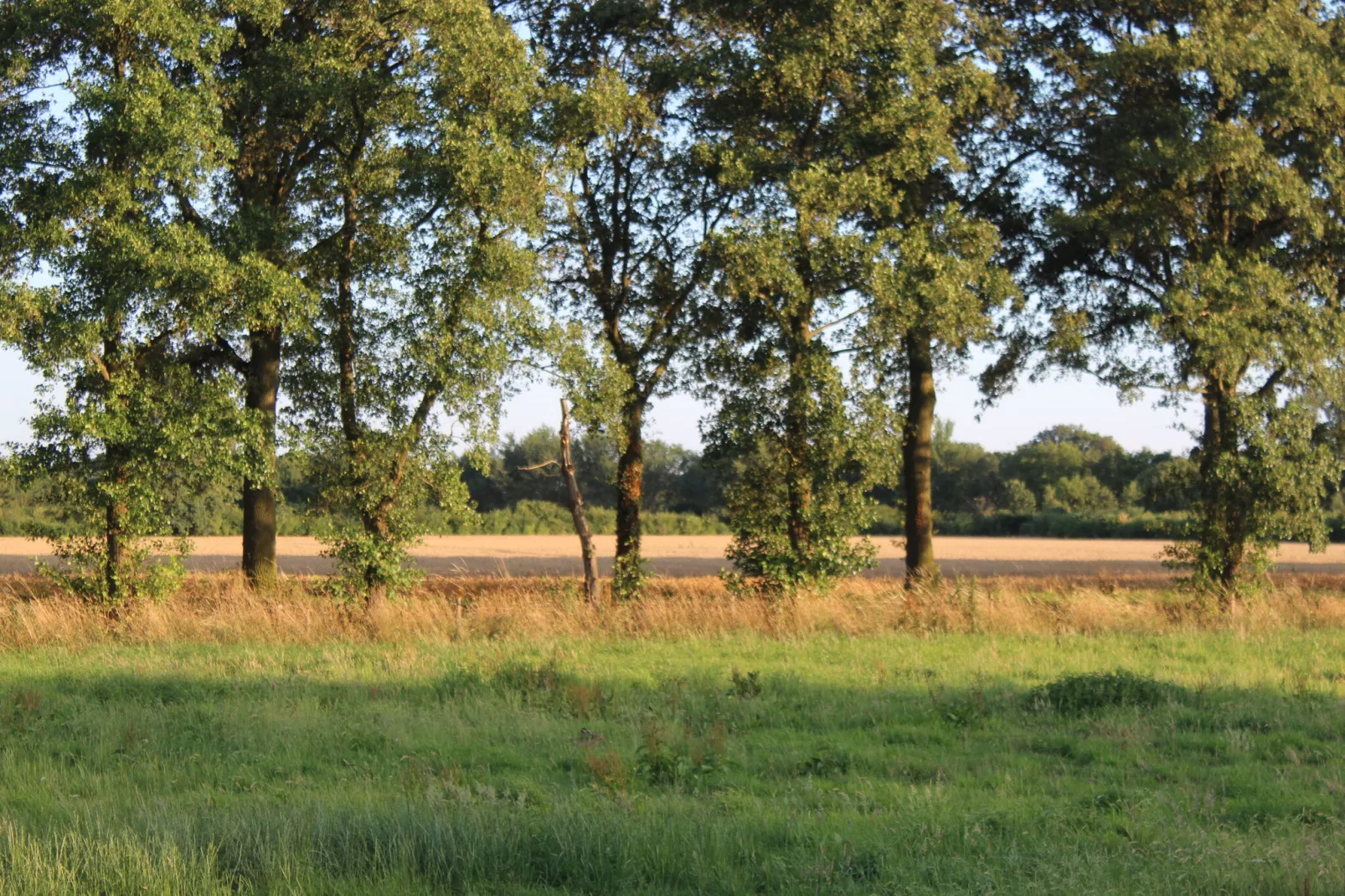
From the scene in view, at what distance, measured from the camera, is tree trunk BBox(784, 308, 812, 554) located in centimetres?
1891

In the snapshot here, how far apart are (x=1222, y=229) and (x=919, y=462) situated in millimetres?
6802

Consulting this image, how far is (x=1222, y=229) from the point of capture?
68.2 ft

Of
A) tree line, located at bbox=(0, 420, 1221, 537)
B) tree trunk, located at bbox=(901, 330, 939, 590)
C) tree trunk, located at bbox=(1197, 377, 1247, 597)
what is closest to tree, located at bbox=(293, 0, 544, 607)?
tree trunk, located at bbox=(901, 330, 939, 590)

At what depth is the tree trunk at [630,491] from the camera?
21.0m

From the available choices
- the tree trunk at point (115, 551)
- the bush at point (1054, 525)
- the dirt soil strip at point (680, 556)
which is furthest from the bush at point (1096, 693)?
the bush at point (1054, 525)

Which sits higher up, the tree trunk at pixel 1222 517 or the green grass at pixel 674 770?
the tree trunk at pixel 1222 517

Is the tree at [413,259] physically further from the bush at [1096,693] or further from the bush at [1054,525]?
the bush at [1054,525]

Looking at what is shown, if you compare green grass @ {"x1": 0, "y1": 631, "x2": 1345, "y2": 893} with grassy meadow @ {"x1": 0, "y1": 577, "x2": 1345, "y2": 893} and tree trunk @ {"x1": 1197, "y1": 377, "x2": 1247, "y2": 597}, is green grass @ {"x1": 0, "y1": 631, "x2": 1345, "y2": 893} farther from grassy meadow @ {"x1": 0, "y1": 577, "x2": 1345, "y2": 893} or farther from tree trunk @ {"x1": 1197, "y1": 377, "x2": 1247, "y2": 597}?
tree trunk @ {"x1": 1197, "y1": 377, "x2": 1247, "y2": 597}

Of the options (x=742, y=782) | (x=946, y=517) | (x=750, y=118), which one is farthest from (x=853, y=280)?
(x=946, y=517)

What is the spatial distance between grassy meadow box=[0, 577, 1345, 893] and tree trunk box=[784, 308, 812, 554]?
3.03 m

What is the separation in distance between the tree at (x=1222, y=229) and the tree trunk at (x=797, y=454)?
5.20 metres

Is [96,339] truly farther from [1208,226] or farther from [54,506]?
[1208,226]

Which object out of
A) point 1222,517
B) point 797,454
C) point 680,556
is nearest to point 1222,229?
point 1222,517

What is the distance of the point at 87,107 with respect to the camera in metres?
16.3
